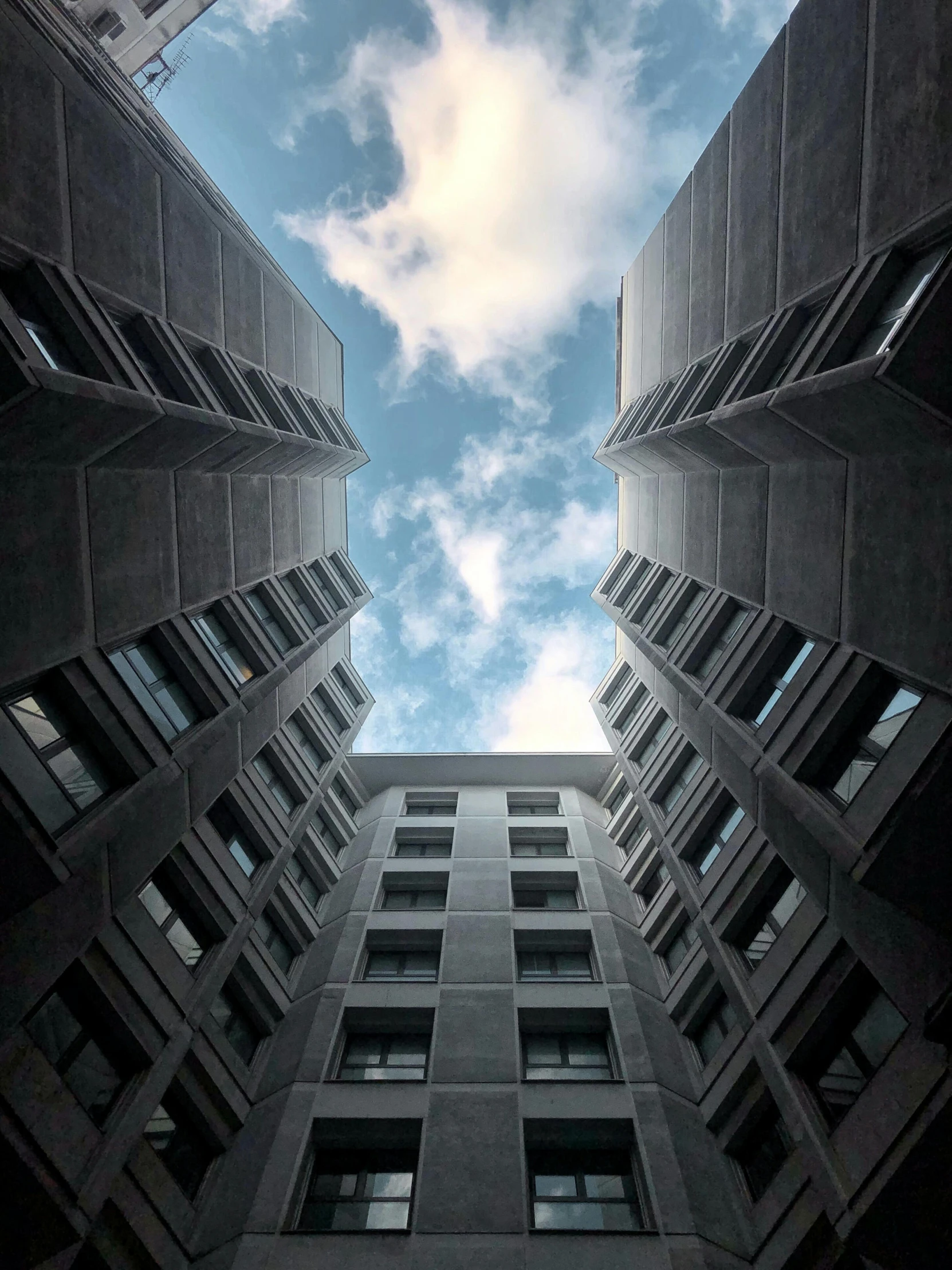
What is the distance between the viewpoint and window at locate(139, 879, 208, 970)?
1429cm

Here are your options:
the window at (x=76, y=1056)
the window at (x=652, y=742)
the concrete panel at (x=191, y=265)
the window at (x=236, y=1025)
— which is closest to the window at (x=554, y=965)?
the window at (x=652, y=742)

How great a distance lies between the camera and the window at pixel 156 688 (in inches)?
531

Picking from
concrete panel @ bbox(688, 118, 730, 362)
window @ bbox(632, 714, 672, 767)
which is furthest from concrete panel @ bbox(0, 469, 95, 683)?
window @ bbox(632, 714, 672, 767)

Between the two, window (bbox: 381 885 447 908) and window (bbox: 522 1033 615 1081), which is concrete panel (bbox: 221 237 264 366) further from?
window (bbox: 522 1033 615 1081)

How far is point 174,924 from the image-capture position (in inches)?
586

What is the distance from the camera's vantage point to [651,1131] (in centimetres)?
1472

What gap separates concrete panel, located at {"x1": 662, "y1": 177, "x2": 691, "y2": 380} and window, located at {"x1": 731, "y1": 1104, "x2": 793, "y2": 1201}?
22.8m

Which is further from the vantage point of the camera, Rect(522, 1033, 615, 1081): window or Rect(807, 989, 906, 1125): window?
Rect(522, 1033, 615, 1081): window

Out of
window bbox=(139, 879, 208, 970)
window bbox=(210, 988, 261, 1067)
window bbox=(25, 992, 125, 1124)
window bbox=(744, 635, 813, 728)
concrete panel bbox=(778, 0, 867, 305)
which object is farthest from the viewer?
window bbox=(210, 988, 261, 1067)

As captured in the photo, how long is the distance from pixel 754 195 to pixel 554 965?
77.1 feet

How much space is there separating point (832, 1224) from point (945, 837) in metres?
6.56

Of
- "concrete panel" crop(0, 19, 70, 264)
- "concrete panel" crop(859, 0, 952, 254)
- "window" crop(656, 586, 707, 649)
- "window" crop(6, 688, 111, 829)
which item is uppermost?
"concrete panel" crop(859, 0, 952, 254)

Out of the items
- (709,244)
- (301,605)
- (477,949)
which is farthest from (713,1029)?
(709,244)

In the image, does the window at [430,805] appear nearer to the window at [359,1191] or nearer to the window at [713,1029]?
the window at [713,1029]
